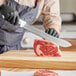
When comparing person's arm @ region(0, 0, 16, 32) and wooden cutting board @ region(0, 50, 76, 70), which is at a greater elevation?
person's arm @ region(0, 0, 16, 32)

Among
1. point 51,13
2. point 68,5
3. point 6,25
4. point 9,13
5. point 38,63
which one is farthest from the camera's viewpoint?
point 68,5

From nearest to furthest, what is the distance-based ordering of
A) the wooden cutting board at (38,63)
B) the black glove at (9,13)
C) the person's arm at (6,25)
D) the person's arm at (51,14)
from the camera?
1. the wooden cutting board at (38,63)
2. the black glove at (9,13)
3. the person's arm at (6,25)
4. the person's arm at (51,14)

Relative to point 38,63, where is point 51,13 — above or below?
above

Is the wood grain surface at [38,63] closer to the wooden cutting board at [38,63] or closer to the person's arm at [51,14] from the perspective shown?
the wooden cutting board at [38,63]

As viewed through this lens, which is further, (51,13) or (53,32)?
(51,13)

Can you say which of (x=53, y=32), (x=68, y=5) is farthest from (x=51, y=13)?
(x=68, y=5)

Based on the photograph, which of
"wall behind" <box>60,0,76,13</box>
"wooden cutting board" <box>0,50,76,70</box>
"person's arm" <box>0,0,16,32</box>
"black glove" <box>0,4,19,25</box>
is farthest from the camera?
"wall behind" <box>60,0,76,13</box>

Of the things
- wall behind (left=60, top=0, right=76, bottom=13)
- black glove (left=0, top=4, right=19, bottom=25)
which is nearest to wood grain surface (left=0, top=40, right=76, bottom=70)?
black glove (left=0, top=4, right=19, bottom=25)

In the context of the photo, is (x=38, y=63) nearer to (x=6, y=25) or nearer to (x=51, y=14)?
(x=6, y=25)

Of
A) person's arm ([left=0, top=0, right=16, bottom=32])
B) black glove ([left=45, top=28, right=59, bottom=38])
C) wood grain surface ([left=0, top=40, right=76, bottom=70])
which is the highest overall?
person's arm ([left=0, top=0, right=16, bottom=32])

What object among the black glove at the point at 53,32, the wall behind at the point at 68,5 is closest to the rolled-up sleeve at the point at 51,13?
the black glove at the point at 53,32

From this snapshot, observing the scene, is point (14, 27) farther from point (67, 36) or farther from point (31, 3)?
point (67, 36)

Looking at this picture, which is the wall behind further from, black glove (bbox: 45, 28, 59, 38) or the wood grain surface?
the wood grain surface

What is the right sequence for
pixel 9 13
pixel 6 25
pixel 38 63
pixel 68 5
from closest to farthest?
1. pixel 38 63
2. pixel 9 13
3. pixel 6 25
4. pixel 68 5
